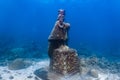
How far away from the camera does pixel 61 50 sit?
12109 mm

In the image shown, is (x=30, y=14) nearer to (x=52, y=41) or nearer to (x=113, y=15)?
(x=113, y=15)

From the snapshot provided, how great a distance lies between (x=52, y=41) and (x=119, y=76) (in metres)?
4.88

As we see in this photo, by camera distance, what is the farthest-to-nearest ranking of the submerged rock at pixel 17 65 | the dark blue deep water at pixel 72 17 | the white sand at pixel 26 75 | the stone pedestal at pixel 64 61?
the dark blue deep water at pixel 72 17, the submerged rock at pixel 17 65, the white sand at pixel 26 75, the stone pedestal at pixel 64 61

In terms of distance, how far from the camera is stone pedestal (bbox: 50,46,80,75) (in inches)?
474

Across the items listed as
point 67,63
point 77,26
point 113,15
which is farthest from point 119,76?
point 77,26

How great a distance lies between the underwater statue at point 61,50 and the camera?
12.0m

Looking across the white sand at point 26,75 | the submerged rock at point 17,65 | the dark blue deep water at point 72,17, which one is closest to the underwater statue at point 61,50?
the white sand at point 26,75

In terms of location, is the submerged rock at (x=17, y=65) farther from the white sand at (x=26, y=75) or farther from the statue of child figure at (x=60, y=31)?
the statue of child figure at (x=60, y=31)

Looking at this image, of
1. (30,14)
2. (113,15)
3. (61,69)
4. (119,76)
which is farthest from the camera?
(30,14)

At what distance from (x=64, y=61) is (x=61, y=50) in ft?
1.81

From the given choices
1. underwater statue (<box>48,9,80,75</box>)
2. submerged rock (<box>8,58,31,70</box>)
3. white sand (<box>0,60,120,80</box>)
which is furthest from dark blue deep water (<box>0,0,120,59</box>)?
underwater statue (<box>48,9,80,75</box>)

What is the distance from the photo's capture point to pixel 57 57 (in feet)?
39.7

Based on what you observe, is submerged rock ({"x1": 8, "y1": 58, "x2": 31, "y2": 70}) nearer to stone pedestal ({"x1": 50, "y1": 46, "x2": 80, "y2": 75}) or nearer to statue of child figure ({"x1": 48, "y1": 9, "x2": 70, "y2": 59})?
stone pedestal ({"x1": 50, "y1": 46, "x2": 80, "y2": 75})

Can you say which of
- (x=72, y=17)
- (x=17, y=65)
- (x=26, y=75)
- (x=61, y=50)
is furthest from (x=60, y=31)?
(x=72, y=17)
